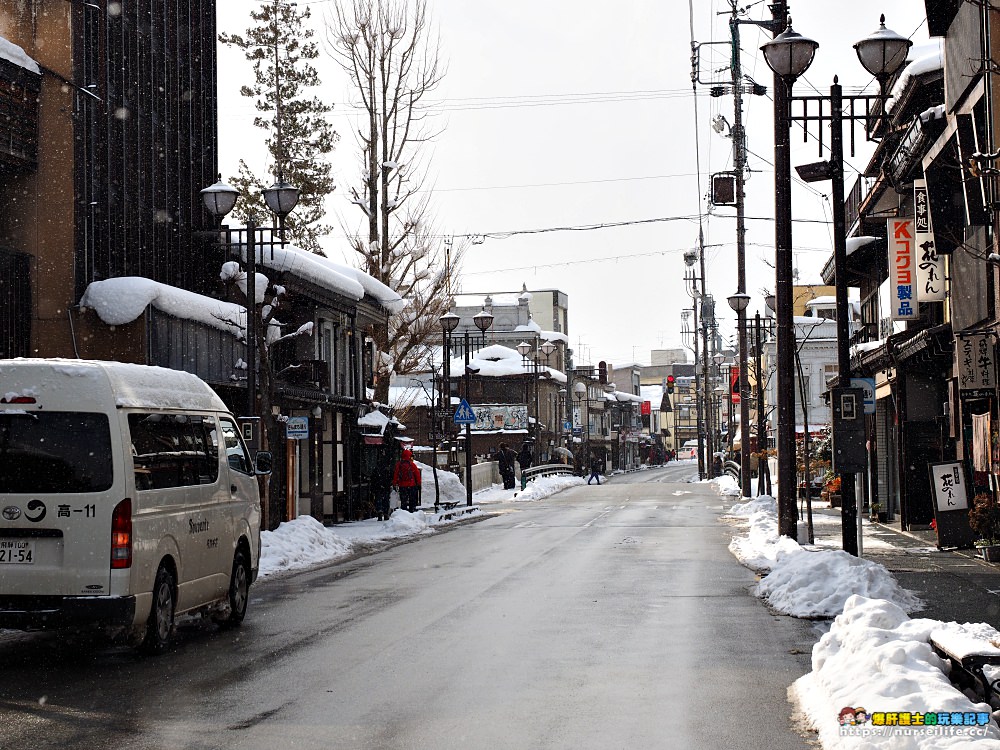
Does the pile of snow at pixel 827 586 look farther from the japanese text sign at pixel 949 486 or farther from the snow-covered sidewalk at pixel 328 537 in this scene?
the snow-covered sidewalk at pixel 328 537

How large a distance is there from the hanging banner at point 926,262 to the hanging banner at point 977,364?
3.34m

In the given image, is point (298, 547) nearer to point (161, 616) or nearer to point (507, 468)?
point (161, 616)

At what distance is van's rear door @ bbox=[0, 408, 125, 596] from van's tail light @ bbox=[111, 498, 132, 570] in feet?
0.14

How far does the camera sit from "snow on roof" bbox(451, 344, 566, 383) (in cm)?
7919

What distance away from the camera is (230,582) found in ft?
40.6

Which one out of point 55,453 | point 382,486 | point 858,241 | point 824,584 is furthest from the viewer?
point 382,486

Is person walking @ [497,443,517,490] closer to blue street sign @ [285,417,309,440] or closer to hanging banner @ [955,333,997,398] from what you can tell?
blue street sign @ [285,417,309,440]

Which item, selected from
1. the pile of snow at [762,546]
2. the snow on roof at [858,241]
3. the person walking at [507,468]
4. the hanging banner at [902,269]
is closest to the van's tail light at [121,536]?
the pile of snow at [762,546]

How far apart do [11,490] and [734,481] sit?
157ft

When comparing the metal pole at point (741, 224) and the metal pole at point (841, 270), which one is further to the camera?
the metal pole at point (741, 224)

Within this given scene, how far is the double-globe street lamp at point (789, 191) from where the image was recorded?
53.0 ft

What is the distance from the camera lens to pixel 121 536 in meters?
9.72

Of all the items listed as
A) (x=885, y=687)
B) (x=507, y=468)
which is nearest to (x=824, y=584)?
(x=885, y=687)

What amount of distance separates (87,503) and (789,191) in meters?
12.6
